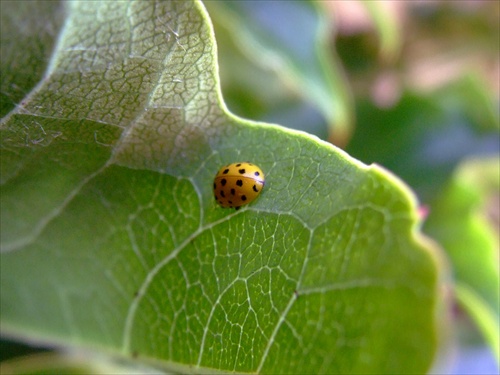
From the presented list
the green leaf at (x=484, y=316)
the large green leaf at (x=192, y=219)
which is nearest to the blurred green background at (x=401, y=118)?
the green leaf at (x=484, y=316)

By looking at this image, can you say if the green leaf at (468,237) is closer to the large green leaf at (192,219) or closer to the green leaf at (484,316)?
the green leaf at (484,316)

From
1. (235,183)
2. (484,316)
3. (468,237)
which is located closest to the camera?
(235,183)

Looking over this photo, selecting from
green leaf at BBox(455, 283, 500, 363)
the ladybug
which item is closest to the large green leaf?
the ladybug

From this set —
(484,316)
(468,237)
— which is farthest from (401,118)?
(484,316)

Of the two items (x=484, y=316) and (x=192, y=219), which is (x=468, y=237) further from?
(x=192, y=219)

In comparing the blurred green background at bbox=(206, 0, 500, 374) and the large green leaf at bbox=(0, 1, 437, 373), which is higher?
the blurred green background at bbox=(206, 0, 500, 374)

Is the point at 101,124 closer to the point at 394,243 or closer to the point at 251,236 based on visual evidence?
the point at 251,236

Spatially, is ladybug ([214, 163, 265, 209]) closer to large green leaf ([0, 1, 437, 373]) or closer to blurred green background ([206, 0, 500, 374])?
large green leaf ([0, 1, 437, 373])

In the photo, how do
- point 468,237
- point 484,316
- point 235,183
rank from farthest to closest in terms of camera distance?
point 468,237 < point 484,316 < point 235,183
